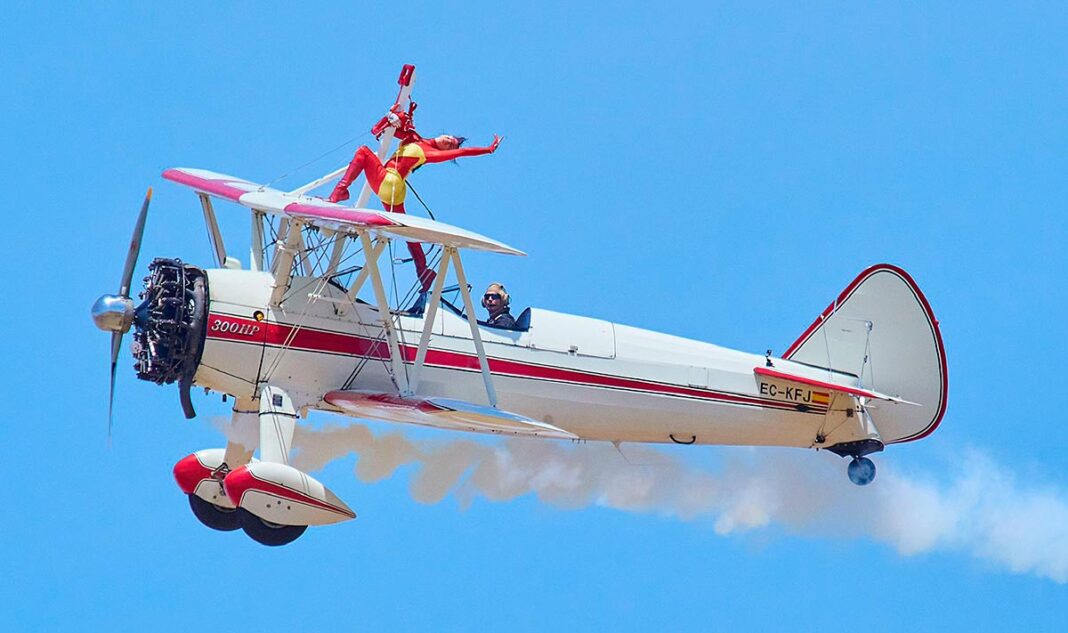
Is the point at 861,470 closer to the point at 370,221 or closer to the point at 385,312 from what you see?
the point at 385,312

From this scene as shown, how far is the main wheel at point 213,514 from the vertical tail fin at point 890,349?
6.58m

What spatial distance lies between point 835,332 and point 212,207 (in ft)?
23.4

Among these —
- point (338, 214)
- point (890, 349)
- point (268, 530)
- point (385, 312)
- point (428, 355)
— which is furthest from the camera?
point (890, 349)

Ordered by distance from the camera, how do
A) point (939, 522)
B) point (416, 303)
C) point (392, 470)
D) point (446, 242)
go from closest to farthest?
point (446, 242), point (416, 303), point (392, 470), point (939, 522)

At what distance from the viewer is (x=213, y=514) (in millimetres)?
22281

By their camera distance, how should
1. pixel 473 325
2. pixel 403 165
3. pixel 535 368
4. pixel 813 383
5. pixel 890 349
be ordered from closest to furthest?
pixel 473 325, pixel 535 368, pixel 403 165, pixel 813 383, pixel 890 349

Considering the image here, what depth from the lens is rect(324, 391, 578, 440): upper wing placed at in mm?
A: 20641

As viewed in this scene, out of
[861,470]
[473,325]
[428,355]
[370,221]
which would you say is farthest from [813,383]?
[370,221]

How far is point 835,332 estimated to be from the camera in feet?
79.8

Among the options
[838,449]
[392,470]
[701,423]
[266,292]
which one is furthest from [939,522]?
[266,292]

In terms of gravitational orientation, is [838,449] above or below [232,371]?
above

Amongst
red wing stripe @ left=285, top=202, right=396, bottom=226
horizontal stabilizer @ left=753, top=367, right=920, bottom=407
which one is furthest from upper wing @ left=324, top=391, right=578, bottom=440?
horizontal stabilizer @ left=753, top=367, right=920, bottom=407

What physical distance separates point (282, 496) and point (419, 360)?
6.87 ft

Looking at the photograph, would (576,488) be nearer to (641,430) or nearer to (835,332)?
(641,430)
